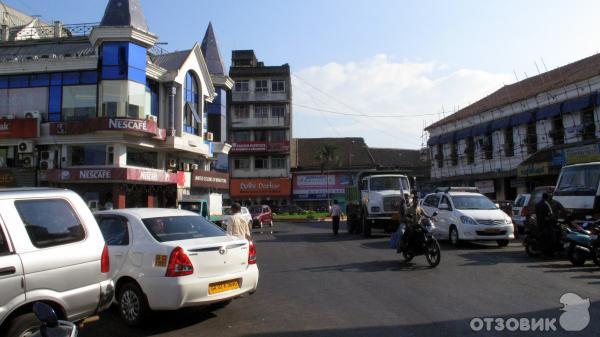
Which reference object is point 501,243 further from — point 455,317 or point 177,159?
point 177,159

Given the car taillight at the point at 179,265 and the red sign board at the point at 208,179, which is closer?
the car taillight at the point at 179,265

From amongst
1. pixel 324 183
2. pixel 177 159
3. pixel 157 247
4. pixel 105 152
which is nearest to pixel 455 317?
pixel 157 247

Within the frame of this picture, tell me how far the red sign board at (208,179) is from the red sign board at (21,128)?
10406mm

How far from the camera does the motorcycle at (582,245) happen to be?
36.5 feet

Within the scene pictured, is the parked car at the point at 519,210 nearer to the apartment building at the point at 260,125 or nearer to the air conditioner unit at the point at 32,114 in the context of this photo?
the air conditioner unit at the point at 32,114

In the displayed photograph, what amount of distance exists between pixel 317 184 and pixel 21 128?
3445 cm

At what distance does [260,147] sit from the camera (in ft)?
193

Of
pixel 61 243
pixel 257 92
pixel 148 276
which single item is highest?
pixel 257 92

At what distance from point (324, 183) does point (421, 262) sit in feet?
151

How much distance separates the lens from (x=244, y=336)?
6.19 metres

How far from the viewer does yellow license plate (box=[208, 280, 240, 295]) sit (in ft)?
22.0

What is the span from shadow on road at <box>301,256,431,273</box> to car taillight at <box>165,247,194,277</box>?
5.56m

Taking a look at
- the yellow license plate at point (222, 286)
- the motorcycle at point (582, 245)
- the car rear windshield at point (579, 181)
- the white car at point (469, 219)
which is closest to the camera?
the yellow license plate at point (222, 286)

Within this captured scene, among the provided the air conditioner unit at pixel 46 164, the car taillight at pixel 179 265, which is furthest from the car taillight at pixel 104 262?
the air conditioner unit at pixel 46 164
